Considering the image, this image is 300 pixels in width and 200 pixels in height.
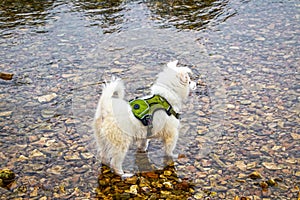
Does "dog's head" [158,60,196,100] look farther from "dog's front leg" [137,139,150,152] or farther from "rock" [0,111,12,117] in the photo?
"rock" [0,111,12,117]

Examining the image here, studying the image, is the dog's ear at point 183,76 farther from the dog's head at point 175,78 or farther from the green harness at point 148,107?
the green harness at point 148,107

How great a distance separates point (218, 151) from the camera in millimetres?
5969

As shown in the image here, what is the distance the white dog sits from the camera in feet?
16.6

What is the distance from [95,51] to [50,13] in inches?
130

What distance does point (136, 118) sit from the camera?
5.16 m

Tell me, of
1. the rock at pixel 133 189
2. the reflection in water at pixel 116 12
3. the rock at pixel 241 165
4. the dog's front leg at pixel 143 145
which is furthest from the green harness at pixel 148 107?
the reflection in water at pixel 116 12

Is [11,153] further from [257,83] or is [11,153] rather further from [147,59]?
[257,83]

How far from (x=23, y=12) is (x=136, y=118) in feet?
27.4

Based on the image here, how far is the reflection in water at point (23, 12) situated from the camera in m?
11.2

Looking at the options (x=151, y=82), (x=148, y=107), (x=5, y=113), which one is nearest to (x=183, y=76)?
(x=148, y=107)

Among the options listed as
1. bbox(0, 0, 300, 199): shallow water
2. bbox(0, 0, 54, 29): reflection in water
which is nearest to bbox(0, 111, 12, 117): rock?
bbox(0, 0, 300, 199): shallow water

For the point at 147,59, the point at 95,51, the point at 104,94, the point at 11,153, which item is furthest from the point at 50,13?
the point at 104,94

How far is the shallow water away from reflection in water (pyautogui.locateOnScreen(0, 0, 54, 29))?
1.3 inches

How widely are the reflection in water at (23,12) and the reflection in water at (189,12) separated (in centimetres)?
335
